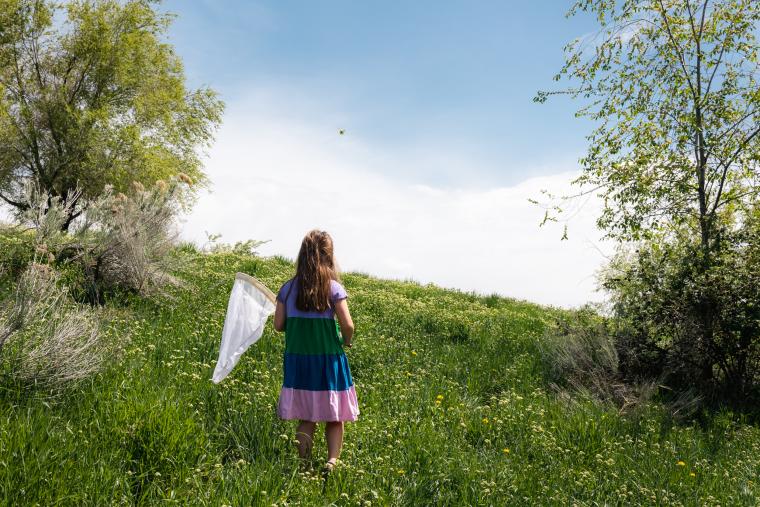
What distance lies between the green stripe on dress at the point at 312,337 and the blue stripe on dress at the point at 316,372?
0.17 feet

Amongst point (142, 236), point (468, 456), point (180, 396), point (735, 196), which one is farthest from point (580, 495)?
point (142, 236)

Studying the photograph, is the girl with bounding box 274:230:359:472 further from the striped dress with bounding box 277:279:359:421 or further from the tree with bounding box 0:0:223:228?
the tree with bounding box 0:0:223:228

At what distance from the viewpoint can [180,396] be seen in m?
5.34

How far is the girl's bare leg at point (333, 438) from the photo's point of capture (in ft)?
16.3

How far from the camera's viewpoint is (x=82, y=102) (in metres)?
25.1

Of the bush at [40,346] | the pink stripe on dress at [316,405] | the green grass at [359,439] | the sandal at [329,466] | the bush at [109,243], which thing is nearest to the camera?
the green grass at [359,439]

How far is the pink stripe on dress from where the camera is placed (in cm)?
488

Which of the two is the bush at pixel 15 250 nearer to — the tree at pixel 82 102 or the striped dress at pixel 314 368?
the striped dress at pixel 314 368

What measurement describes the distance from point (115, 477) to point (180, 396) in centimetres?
142

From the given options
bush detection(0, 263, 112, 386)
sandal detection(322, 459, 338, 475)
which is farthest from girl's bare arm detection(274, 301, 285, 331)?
bush detection(0, 263, 112, 386)

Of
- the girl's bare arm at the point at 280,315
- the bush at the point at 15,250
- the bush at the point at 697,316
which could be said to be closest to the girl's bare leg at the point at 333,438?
the girl's bare arm at the point at 280,315

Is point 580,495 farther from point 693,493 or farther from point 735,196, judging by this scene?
point 735,196

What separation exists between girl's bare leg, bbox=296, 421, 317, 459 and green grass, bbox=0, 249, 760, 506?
100mm

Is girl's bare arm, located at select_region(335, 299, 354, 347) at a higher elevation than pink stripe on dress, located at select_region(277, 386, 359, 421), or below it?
higher
